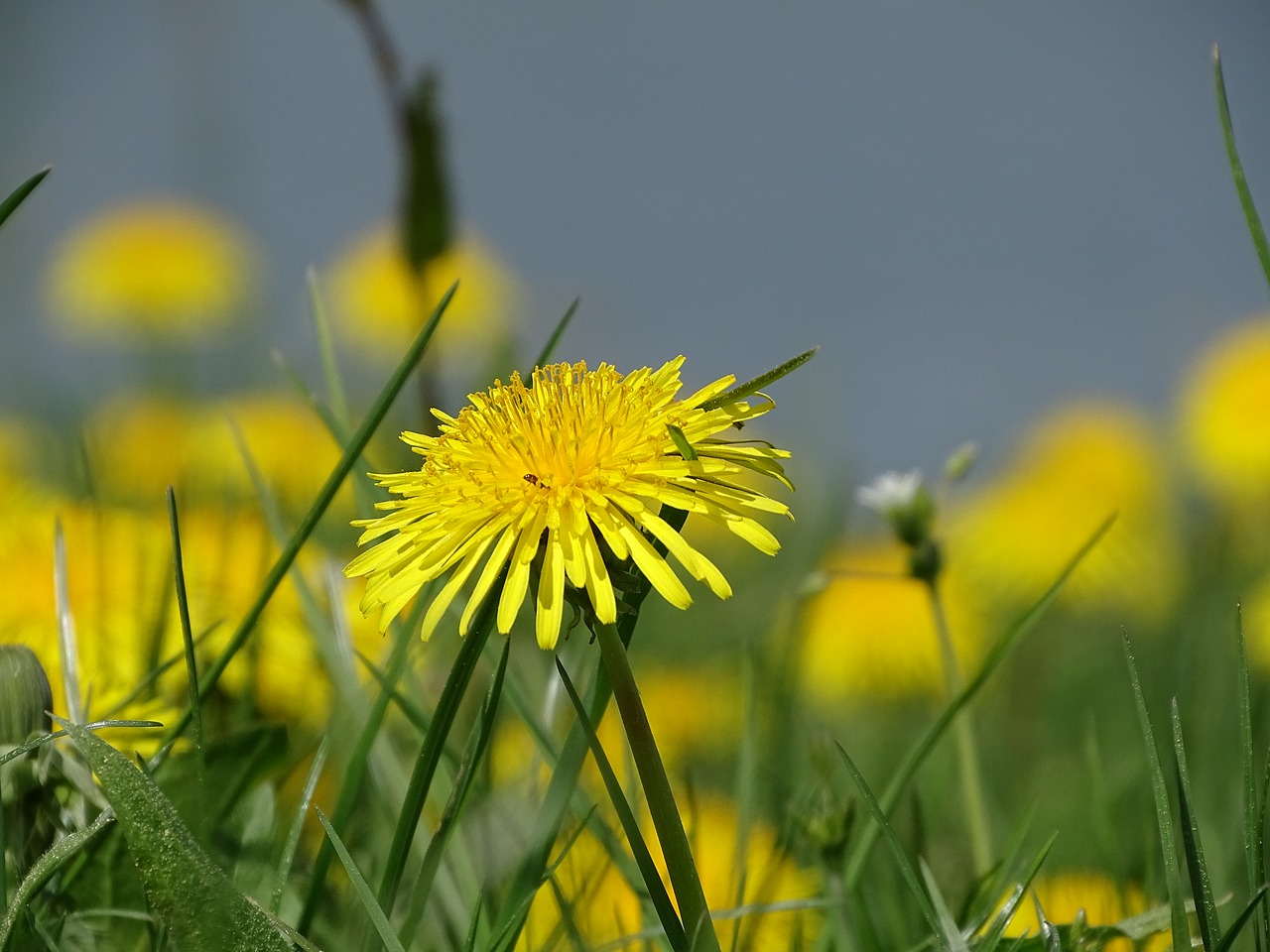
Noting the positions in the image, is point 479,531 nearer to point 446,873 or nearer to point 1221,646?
point 446,873

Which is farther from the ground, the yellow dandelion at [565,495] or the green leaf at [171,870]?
the yellow dandelion at [565,495]

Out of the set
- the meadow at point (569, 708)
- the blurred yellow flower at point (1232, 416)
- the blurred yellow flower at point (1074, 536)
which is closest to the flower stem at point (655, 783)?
the meadow at point (569, 708)

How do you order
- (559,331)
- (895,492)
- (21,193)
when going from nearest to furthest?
(21,193)
(559,331)
(895,492)

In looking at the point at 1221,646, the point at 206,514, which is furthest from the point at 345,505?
the point at 1221,646

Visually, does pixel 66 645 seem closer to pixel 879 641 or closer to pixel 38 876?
pixel 38 876

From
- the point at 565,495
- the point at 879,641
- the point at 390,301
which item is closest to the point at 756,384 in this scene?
the point at 565,495

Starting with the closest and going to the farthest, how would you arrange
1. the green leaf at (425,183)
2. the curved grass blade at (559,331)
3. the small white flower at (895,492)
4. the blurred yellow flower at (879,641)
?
the curved grass blade at (559,331)
the small white flower at (895,492)
the green leaf at (425,183)
the blurred yellow flower at (879,641)

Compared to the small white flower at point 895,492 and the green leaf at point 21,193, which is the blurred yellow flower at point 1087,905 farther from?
the green leaf at point 21,193
